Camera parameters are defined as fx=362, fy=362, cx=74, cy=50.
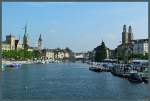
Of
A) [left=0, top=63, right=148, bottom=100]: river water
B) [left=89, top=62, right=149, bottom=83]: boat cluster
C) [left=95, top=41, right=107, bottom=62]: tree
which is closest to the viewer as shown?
[left=0, top=63, right=148, bottom=100]: river water

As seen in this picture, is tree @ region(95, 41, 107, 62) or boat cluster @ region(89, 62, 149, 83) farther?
tree @ region(95, 41, 107, 62)

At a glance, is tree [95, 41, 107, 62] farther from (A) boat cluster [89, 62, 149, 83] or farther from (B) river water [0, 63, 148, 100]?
(B) river water [0, 63, 148, 100]

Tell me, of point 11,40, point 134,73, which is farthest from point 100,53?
point 134,73

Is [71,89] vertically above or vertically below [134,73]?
below

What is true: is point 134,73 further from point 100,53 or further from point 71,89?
point 100,53

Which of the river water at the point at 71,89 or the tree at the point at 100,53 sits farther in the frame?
the tree at the point at 100,53

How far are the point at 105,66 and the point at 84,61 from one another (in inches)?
609

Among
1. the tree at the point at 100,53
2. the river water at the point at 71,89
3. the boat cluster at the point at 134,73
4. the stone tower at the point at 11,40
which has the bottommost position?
the river water at the point at 71,89

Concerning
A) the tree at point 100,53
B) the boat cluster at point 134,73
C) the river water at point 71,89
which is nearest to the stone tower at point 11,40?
the tree at point 100,53

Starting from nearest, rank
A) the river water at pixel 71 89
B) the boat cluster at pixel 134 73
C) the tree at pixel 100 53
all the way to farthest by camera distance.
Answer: the river water at pixel 71 89 → the boat cluster at pixel 134 73 → the tree at pixel 100 53

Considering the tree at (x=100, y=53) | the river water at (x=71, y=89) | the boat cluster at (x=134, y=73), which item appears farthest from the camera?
the tree at (x=100, y=53)

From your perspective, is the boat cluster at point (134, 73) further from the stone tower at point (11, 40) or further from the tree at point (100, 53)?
the stone tower at point (11, 40)

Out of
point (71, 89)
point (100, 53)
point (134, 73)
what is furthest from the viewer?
point (100, 53)

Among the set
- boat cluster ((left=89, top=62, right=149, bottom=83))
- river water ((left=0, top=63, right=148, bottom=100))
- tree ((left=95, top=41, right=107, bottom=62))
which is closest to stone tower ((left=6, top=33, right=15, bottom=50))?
tree ((left=95, top=41, right=107, bottom=62))
